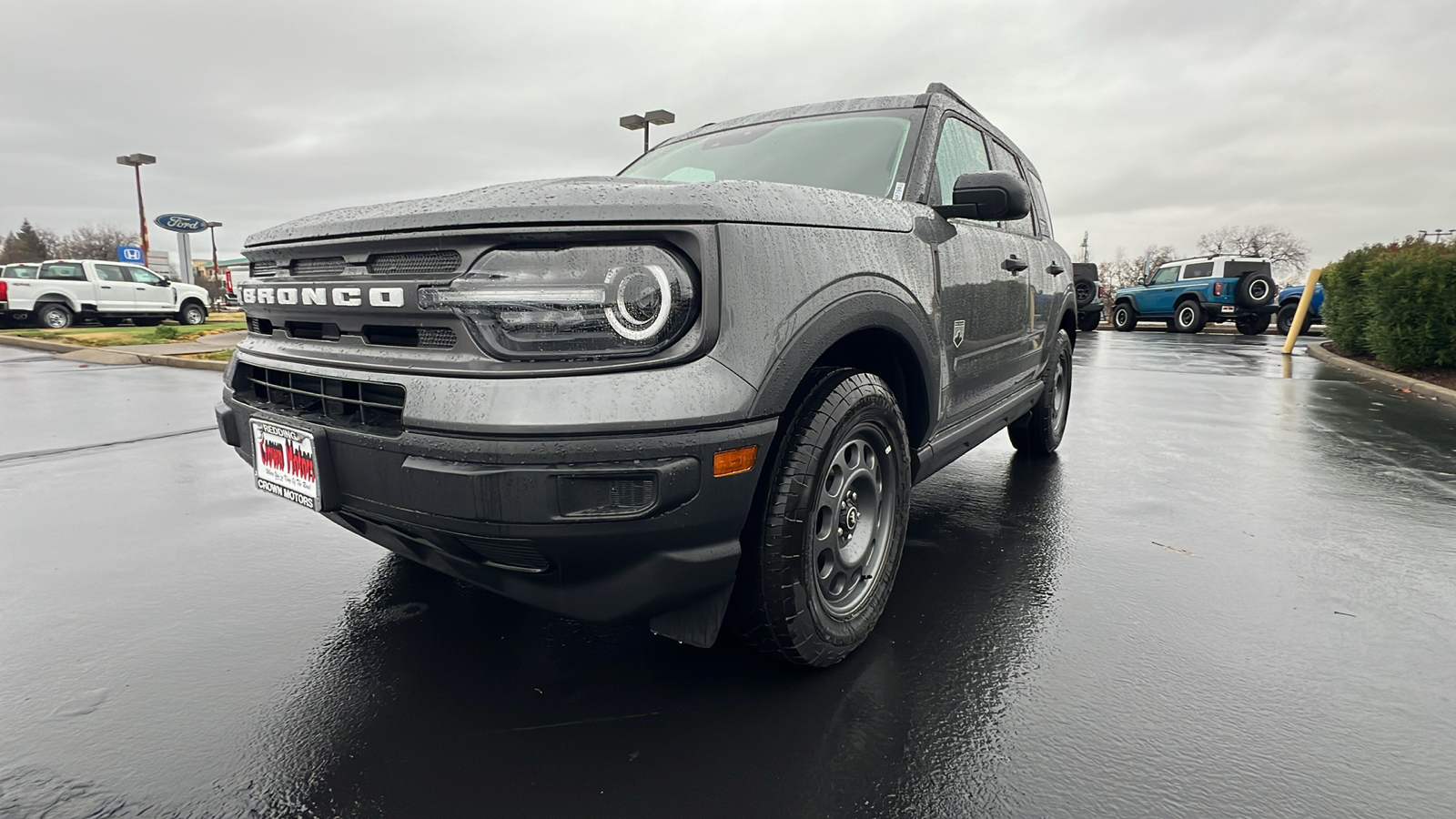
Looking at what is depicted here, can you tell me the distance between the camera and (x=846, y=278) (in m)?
2.13

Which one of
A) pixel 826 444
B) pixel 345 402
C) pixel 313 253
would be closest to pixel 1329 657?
pixel 826 444

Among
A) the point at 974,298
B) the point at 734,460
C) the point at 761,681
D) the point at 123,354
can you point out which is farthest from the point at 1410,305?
the point at 123,354

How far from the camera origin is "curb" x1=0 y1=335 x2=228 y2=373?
1016cm

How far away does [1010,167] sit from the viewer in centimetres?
429

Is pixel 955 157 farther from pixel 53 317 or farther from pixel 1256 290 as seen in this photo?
pixel 53 317

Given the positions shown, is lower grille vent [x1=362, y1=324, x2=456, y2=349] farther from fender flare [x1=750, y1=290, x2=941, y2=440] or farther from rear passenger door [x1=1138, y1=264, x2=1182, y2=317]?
rear passenger door [x1=1138, y1=264, x2=1182, y2=317]

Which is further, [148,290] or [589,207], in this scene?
[148,290]

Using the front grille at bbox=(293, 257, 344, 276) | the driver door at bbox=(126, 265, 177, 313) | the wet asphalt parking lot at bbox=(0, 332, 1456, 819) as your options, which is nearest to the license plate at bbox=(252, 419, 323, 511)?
the front grille at bbox=(293, 257, 344, 276)

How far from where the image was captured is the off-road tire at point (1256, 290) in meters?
19.8

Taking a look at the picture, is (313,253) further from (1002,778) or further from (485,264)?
(1002,778)

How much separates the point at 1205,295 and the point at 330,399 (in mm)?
23246

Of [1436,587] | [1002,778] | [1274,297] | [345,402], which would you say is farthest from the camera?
[1274,297]

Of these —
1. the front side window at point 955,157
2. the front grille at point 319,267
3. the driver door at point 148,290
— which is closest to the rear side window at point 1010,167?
the front side window at point 955,157

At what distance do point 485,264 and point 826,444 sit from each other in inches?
36.8
